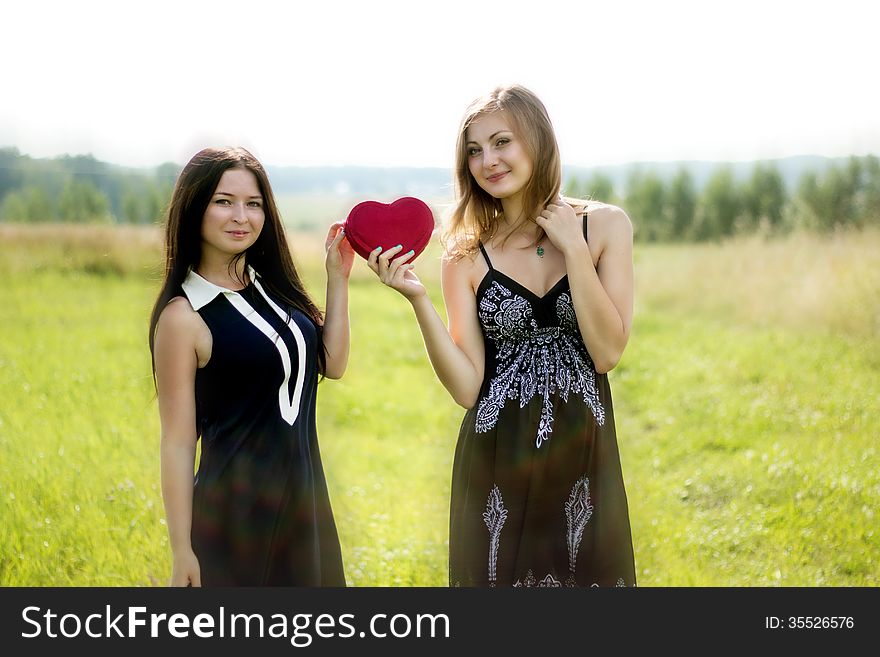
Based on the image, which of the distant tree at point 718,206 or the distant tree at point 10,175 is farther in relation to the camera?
the distant tree at point 718,206

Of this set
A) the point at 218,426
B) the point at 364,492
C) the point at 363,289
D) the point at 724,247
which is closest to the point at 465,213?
the point at 218,426

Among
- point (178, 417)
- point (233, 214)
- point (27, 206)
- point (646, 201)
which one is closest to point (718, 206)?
point (646, 201)

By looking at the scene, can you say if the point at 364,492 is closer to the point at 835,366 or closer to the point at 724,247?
the point at 835,366

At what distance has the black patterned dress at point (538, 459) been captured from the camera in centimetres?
275

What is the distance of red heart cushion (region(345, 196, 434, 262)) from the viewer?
108 inches

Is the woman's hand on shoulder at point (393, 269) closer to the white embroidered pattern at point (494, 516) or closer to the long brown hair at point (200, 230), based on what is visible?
the long brown hair at point (200, 230)

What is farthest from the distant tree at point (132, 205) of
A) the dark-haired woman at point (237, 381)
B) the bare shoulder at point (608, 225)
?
the bare shoulder at point (608, 225)

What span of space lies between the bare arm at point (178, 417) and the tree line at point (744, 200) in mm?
11135

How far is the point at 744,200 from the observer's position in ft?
82.9

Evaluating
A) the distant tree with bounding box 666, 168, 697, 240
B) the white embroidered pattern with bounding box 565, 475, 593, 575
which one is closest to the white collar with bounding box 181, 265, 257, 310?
the white embroidered pattern with bounding box 565, 475, 593, 575

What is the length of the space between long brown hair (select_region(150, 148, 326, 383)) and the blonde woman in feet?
1.03

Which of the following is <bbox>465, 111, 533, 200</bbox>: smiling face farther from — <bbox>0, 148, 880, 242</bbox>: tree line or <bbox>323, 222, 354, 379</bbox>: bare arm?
<bbox>0, 148, 880, 242</bbox>: tree line

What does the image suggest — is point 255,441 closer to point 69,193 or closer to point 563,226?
point 563,226

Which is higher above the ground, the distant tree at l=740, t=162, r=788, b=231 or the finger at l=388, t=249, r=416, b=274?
the distant tree at l=740, t=162, r=788, b=231
